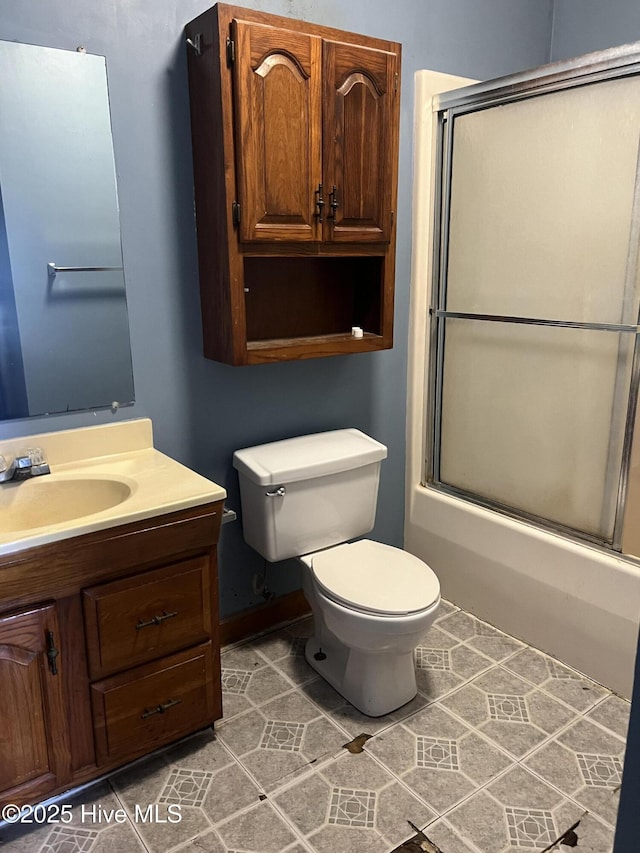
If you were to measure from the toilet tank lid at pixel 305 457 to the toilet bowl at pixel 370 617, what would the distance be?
0.29 metres

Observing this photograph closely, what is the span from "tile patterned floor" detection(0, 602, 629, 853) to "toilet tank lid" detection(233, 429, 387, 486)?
0.67 metres

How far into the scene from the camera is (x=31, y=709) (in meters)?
1.54

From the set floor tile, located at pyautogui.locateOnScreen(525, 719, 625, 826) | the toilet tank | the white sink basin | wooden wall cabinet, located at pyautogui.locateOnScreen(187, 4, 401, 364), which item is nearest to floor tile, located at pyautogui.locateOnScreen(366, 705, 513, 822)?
floor tile, located at pyautogui.locateOnScreen(525, 719, 625, 826)

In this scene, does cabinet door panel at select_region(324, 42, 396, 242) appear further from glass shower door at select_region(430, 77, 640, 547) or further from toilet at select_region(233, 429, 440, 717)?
toilet at select_region(233, 429, 440, 717)

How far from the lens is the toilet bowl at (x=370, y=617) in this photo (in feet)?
6.18

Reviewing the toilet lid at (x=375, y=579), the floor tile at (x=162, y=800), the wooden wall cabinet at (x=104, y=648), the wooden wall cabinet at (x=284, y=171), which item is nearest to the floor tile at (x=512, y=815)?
the toilet lid at (x=375, y=579)

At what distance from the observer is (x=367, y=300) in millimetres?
2318

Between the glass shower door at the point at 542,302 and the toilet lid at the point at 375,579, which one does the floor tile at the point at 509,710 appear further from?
the glass shower door at the point at 542,302

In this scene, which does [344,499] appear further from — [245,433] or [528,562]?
[528,562]

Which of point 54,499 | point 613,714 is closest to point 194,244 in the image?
point 54,499

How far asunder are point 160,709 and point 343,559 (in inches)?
27.6

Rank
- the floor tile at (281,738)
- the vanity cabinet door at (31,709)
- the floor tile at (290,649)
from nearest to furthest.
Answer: the vanity cabinet door at (31,709)
the floor tile at (281,738)
the floor tile at (290,649)

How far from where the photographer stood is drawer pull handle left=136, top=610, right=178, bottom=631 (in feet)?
5.48

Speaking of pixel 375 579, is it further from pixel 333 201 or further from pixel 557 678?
pixel 333 201
